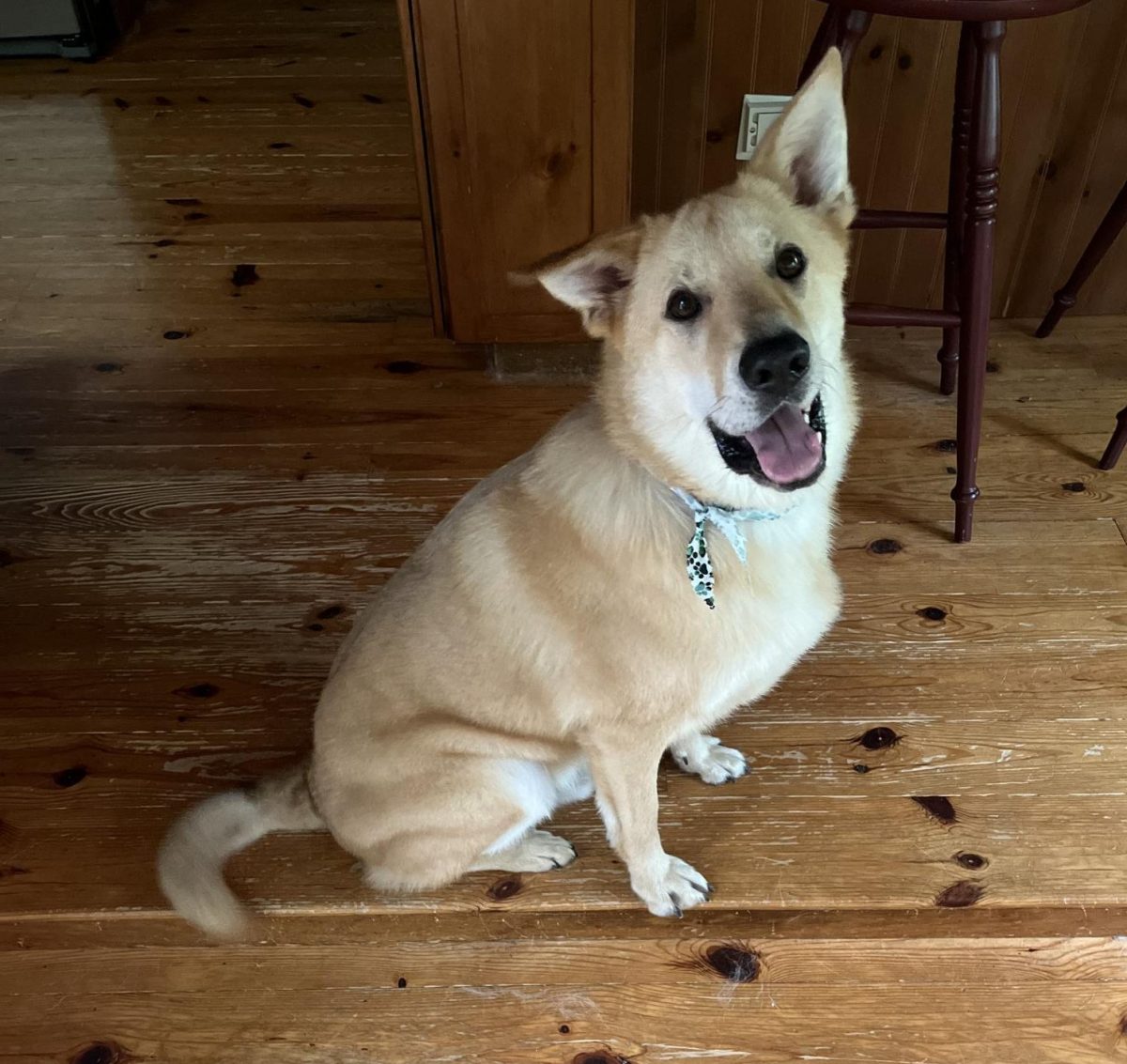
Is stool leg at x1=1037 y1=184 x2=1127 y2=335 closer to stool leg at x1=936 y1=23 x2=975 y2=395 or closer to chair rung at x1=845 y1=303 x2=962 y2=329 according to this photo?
stool leg at x1=936 y1=23 x2=975 y2=395

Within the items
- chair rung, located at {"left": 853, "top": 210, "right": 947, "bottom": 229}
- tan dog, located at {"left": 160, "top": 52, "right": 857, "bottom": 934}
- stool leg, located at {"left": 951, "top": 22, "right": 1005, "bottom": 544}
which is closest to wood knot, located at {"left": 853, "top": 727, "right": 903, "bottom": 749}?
tan dog, located at {"left": 160, "top": 52, "right": 857, "bottom": 934}

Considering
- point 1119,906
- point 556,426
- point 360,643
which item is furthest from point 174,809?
point 1119,906

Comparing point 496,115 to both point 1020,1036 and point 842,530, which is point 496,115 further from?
point 1020,1036

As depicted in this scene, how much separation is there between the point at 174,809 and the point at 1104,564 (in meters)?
1.77

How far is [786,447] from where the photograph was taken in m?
1.13

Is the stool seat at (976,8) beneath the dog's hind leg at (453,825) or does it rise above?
above

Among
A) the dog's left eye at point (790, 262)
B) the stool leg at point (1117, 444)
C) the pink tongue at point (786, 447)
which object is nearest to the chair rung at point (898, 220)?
the stool leg at point (1117, 444)

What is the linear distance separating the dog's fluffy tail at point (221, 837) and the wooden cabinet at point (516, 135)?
3.65ft

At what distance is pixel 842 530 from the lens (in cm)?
195

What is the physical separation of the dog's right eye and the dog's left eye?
118mm

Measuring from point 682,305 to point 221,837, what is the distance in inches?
37.6

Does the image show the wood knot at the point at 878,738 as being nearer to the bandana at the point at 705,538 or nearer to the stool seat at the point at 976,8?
the bandana at the point at 705,538

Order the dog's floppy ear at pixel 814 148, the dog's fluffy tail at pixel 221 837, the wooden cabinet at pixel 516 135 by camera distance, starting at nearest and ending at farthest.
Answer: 1. the dog's floppy ear at pixel 814 148
2. the dog's fluffy tail at pixel 221 837
3. the wooden cabinet at pixel 516 135

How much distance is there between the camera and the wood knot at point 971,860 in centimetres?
140
